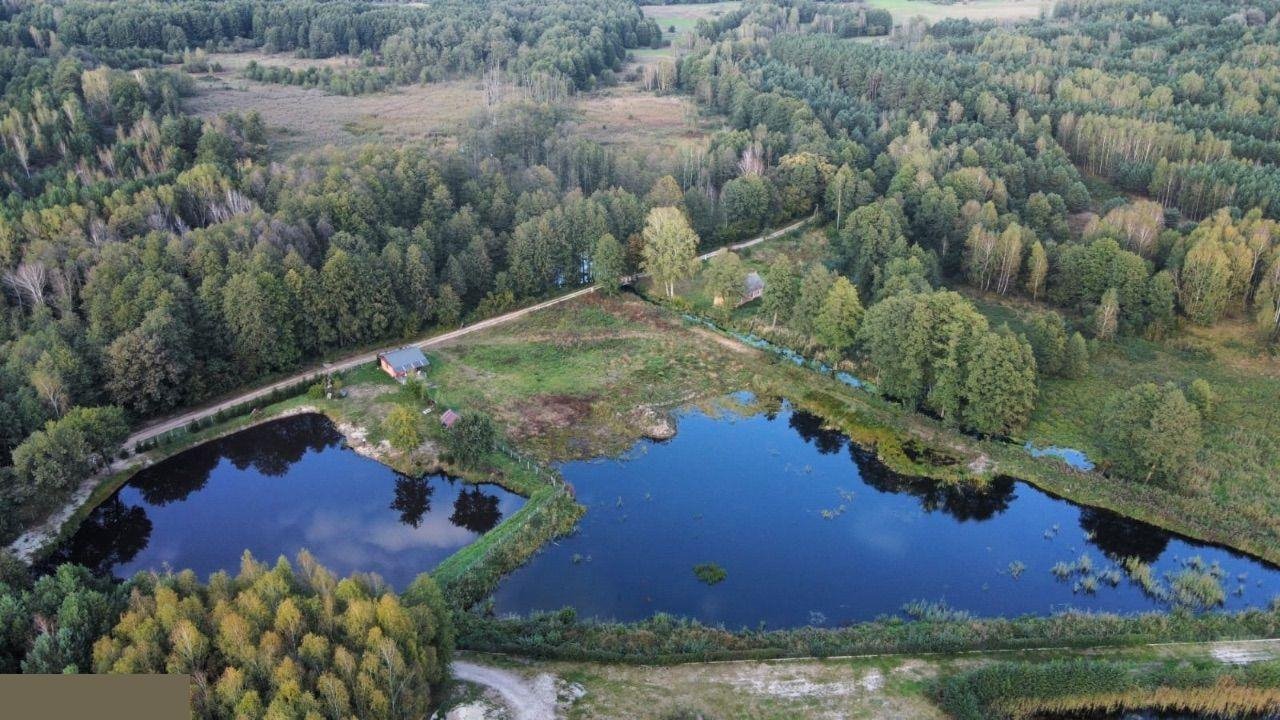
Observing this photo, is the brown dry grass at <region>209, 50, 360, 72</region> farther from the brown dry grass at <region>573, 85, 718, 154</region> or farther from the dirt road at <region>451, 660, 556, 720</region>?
the dirt road at <region>451, 660, 556, 720</region>

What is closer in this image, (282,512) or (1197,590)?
(1197,590)

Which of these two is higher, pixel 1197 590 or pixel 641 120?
pixel 641 120

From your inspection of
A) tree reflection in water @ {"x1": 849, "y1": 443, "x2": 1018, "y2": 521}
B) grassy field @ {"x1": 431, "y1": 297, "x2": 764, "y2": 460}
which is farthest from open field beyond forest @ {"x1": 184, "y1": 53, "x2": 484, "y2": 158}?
tree reflection in water @ {"x1": 849, "y1": 443, "x2": 1018, "y2": 521}

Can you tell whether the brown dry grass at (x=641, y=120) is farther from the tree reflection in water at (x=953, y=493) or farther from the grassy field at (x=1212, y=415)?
the tree reflection in water at (x=953, y=493)

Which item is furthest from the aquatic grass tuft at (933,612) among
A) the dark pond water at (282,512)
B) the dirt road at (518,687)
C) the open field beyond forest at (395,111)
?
the open field beyond forest at (395,111)

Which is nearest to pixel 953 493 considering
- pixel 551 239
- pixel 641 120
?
pixel 551 239

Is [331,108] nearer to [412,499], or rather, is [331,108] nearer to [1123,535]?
[412,499]
